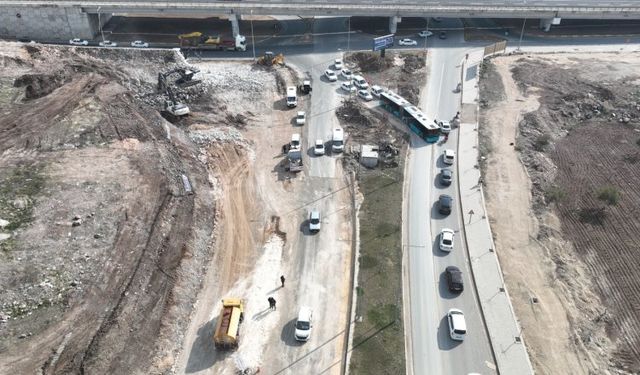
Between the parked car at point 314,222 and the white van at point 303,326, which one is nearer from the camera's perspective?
the white van at point 303,326

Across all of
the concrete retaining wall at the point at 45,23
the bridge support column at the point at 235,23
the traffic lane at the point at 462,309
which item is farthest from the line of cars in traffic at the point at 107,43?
the traffic lane at the point at 462,309

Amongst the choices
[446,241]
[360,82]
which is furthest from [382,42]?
[446,241]

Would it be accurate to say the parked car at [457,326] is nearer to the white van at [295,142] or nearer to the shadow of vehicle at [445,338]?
the shadow of vehicle at [445,338]

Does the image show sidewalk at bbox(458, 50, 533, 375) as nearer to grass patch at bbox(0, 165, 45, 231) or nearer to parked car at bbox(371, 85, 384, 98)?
parked car at bbox(371, 85, 384, 98)

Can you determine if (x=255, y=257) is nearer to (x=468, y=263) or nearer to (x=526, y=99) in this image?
(x=468, y=263)

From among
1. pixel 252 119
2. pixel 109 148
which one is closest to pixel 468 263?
pixel 252 119

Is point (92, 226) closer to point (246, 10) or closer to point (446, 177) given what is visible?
point (446, 177)
